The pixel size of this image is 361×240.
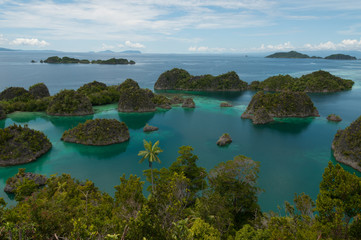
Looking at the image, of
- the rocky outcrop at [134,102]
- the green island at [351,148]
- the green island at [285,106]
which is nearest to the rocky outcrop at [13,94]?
the rocky outcrop at [134,102]

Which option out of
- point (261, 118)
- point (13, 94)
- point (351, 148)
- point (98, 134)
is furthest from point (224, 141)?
point (13, 94)

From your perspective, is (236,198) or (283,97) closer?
(236,198)

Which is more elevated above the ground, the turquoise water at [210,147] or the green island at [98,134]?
the green island at [98,134]

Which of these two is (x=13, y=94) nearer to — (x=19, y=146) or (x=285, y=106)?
(x=19, y=146)

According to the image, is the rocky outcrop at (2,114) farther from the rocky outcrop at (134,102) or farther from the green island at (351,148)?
the green island at (351,148)

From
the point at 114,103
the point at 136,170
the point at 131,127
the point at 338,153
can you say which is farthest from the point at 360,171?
the point at 114,103

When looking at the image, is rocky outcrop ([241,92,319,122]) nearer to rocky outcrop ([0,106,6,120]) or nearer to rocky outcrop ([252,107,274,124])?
rocky outcrop ([252,107,274,124])

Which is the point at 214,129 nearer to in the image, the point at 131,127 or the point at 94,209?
the point at 131,127
